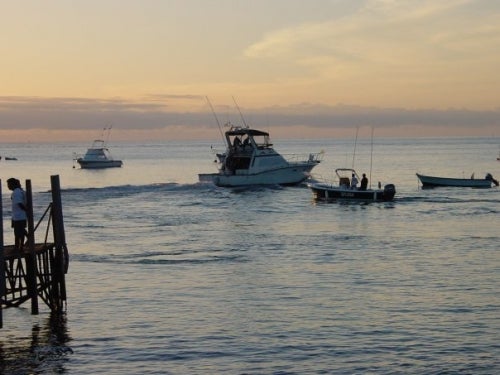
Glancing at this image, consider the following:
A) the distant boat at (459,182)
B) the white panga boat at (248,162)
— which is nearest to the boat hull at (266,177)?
the white panga boat at (248,162)

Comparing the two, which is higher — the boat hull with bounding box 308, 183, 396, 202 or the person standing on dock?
the person standing on dock

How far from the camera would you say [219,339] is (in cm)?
2125

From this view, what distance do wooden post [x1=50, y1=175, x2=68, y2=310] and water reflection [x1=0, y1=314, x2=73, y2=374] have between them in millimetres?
1013

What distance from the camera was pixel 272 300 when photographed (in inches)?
1030

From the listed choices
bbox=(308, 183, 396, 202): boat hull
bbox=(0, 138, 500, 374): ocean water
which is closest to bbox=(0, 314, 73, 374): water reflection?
bbox=(0, 138, 500, 374): ocean water

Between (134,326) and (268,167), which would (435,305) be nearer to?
(134,326)

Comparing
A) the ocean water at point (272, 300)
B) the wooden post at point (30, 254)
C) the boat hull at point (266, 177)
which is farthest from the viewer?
the boat hull at point (266, 177)

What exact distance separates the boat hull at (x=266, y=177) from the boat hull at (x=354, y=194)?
518 inches

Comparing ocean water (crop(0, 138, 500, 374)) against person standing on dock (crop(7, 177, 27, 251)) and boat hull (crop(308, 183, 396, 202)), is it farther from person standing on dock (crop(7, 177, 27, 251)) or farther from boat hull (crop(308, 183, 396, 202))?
boat hull (crop(308, 183, 396, 202))

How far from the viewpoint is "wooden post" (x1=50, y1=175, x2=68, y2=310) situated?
2278cm

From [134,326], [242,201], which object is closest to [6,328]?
[134,326]

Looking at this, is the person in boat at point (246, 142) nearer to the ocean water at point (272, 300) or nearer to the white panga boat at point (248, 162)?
the white panga boat at point (248, 162)

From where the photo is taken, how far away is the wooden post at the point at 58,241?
74.7 ft

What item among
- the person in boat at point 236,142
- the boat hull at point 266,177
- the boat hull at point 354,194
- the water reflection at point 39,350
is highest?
the person in boat at point 236,142
